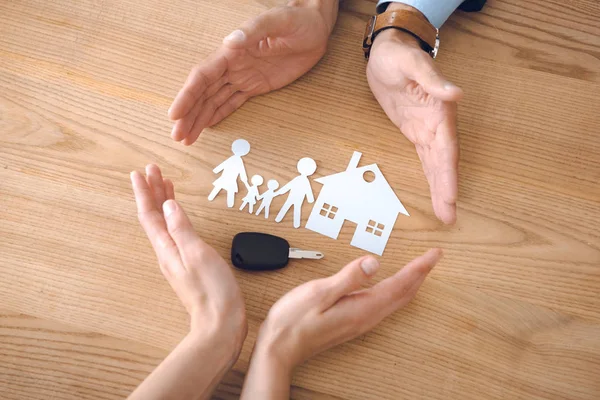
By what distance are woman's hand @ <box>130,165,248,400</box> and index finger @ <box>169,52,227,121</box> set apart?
0.12m

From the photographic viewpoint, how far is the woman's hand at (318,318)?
71 centimetres

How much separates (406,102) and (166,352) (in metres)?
0.61

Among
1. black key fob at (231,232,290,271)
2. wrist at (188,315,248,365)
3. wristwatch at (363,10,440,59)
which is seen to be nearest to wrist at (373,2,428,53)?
wristwatch at (363,10,440,59)

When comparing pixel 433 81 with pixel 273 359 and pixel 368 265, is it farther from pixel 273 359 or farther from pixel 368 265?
pixel 273 359

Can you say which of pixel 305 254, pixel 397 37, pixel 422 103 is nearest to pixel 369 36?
pixel 397 37

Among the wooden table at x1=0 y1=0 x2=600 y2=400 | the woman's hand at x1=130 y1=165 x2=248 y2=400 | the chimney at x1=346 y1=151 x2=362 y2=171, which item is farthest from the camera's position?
the chimney at x1=346 y1=151 x2=362 y2=171

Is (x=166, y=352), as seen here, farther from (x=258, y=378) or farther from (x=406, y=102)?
(x=406, y=102)

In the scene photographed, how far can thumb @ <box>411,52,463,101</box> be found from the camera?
70 cm

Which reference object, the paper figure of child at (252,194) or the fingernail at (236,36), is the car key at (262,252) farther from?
the fingernail at (236,36)

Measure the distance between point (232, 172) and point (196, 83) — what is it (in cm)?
17

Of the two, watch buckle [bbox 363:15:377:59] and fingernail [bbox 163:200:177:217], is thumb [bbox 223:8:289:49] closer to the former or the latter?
watch buckle [bbox 363:15:377:59]

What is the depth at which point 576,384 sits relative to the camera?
774 millimetres

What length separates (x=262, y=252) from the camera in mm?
806

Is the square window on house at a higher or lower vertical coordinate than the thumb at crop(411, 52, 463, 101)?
lower
